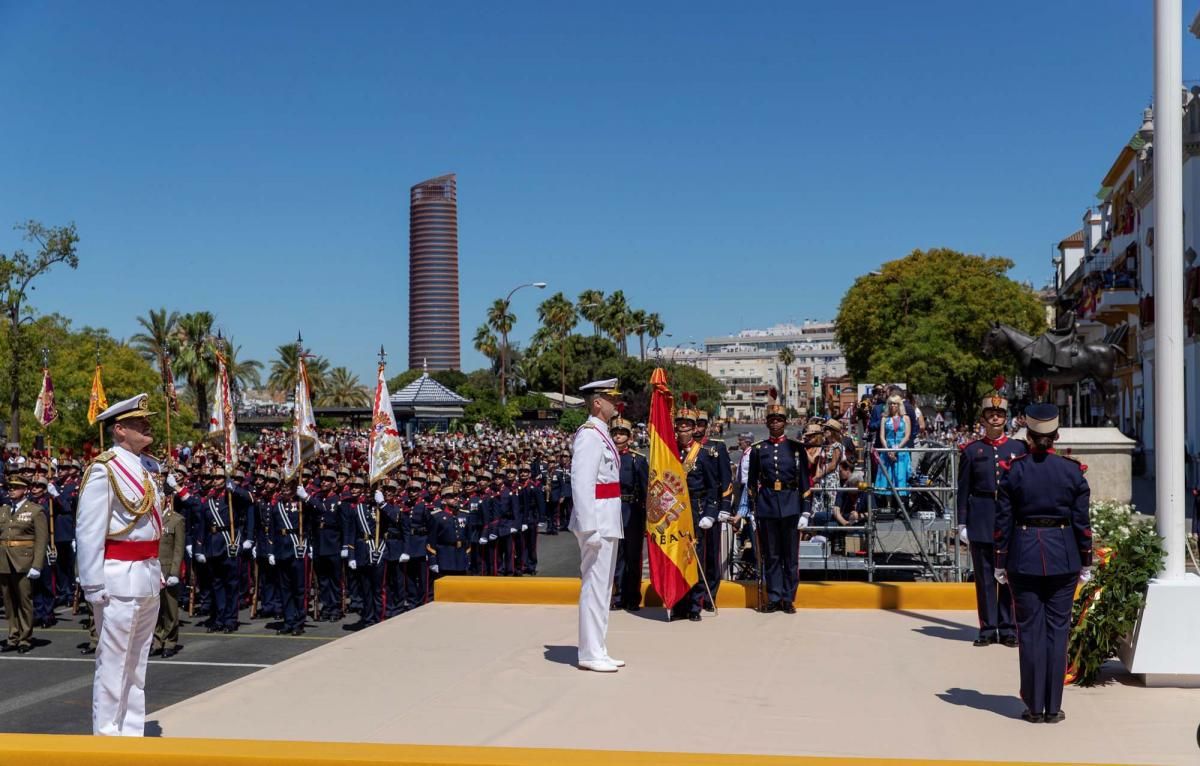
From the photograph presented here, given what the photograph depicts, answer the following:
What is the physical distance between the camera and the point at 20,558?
44.6 feet

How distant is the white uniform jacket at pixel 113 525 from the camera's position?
243 inches

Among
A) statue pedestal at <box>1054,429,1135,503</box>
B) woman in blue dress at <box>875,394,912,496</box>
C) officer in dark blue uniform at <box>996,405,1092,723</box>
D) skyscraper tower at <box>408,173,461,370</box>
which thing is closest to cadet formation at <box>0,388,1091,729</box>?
officer in dark blue uniform at <box>996,405,1092,723</box>

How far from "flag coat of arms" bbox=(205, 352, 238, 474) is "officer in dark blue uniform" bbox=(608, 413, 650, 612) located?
8.24 meters

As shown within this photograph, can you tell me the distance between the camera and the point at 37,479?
1442 cm

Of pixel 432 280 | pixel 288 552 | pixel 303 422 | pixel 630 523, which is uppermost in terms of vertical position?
pixel 432 280

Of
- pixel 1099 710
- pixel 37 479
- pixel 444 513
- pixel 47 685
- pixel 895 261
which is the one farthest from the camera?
pixel 895 261

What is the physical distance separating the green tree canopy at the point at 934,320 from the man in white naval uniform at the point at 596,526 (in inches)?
1584

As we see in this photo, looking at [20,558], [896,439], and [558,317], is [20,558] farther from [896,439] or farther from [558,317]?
[558,317]

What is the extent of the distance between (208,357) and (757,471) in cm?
5750

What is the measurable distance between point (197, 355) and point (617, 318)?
38.8 metres

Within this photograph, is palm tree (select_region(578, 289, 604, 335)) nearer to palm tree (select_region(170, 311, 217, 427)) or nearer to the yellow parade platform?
palm tree (select_region(170, 311, 217, 427))

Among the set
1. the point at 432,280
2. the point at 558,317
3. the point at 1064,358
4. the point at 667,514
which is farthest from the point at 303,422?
the point at 432,280

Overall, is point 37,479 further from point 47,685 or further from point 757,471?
point 757,471

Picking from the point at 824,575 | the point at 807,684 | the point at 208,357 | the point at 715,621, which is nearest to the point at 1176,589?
the point at 807,684
